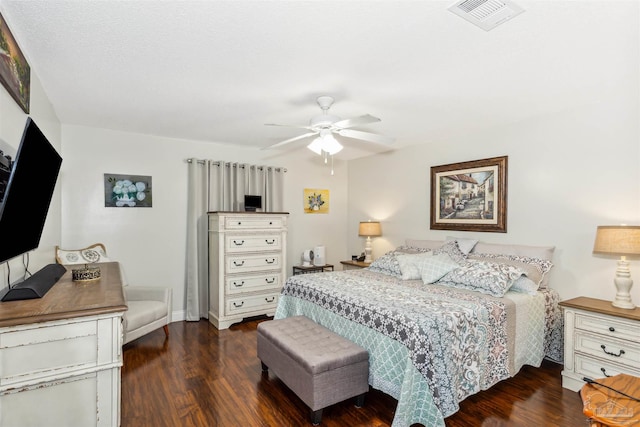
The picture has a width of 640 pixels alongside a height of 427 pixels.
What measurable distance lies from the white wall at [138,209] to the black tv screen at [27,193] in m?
2.08

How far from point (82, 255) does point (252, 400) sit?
2.52 meters

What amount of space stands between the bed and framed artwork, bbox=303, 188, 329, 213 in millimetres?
2047

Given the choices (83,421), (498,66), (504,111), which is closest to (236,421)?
(83,421)

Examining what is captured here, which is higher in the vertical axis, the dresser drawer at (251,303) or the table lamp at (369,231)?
the table lamp at (369,231)

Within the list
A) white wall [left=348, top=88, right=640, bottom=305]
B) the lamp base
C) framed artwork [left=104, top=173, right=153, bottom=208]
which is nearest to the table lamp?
white wall [left=348, top=88, right=640, bottom=305]

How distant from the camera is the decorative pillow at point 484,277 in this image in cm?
293

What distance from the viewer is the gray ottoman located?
7.35 ft

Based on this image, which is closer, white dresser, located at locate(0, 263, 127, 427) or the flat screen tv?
white dresser, located at locate(0, 263, 127, 427)

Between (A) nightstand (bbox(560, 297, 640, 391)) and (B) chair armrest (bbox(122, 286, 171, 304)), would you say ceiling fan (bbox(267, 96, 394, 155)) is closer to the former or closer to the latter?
(A) nightstand (bbox(560, 297, 640, 391))

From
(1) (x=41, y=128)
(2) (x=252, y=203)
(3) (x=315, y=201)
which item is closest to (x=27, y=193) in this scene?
(1) (x=41, y=128)

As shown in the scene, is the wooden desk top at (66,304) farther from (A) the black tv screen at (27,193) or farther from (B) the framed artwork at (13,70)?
(B) the framed artwork at (13,70)

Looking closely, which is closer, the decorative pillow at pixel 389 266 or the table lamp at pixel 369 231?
the decorative pillow at pixel 389 266

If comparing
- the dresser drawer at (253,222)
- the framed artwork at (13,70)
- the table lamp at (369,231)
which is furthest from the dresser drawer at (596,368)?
the framed artwork at (13,70)

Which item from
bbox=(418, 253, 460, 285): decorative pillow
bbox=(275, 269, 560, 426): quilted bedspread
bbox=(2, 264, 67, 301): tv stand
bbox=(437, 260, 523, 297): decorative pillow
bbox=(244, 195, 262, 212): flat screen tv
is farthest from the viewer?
bbox=(244, 195, 262, 212): flat screen tv
